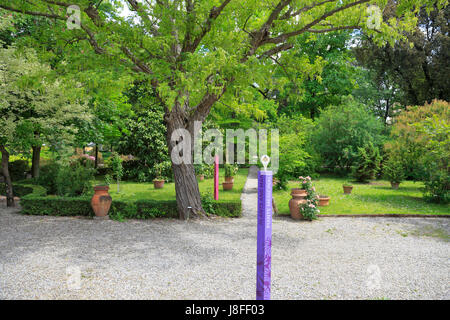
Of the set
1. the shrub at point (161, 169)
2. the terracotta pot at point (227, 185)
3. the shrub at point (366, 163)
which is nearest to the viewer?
the terracotta pot at point (227, 185)

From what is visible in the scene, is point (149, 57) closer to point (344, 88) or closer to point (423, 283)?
point (423, 283)

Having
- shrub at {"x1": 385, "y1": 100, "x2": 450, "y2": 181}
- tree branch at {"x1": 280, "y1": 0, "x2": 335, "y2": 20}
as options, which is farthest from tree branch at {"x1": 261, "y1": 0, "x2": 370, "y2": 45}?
shrub at {"x1": 385, "y1": 100, "x2": 450, "y2": 181}

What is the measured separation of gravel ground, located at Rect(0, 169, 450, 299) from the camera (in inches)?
170

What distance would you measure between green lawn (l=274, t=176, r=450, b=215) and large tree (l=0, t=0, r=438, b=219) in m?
4.31

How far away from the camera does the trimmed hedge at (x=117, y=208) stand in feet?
29.3

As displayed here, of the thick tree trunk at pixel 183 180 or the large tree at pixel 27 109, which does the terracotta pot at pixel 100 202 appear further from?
the large tree at pixel 27 109

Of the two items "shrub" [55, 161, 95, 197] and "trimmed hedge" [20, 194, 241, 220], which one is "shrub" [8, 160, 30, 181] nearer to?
"shrub" [55, 161, 95, 197]

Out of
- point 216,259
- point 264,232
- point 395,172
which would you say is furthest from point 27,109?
point 395,172

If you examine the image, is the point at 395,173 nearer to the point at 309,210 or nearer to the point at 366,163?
the point at 366,163

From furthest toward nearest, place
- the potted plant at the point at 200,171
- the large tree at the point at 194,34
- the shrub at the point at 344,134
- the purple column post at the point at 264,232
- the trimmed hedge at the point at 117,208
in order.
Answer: the shrub at the point at 344,134
the potted plant at the point at 200,171
the trimmed hedge at the point at 117,208
the large tree at the point at 194,34
the purple column post at the point at 264,232

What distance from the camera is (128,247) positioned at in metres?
6.28

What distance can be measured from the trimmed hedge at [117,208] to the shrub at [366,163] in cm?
887

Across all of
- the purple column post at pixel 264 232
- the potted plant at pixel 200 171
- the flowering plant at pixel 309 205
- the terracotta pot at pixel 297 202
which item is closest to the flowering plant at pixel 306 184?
the flowering plant at pixel 309 205

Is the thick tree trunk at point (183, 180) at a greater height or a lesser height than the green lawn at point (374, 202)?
greater
